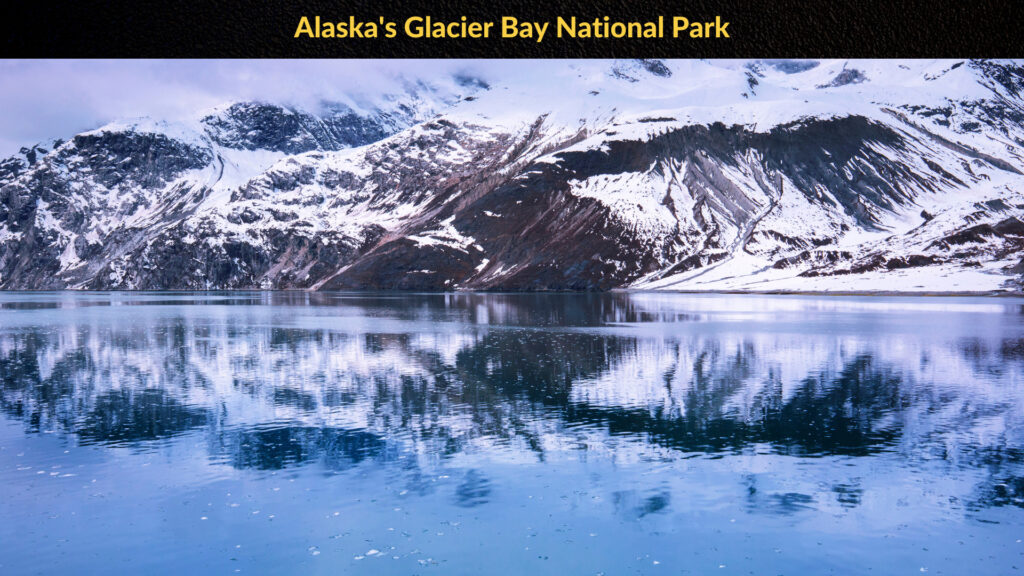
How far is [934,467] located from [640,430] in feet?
23.7

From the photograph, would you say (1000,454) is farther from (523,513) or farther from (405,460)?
(405,460)

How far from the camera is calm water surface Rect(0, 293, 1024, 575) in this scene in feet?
42.2

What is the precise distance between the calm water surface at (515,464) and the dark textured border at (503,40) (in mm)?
8202

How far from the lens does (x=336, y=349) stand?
4394cm

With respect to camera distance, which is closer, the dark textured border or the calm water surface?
the dark textured border

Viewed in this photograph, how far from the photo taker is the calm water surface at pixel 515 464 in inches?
506

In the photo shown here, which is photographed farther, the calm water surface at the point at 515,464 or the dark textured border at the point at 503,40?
the calm water surface at the point at 515,464

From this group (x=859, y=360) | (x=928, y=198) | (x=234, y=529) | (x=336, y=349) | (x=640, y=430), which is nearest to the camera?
(x=234, y=529)

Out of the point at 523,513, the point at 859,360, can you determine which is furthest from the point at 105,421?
the point at 859,360

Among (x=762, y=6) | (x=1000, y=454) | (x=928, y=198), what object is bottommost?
(x=1000, y=454)

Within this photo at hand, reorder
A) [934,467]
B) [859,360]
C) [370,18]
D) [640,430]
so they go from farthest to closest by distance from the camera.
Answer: [859,360]
[640,430]
[934,467]
[370,18]

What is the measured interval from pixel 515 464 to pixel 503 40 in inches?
538

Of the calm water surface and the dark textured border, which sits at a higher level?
the dark textured border

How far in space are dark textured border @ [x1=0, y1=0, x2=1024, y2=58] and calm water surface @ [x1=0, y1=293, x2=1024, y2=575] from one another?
820 centimetres
